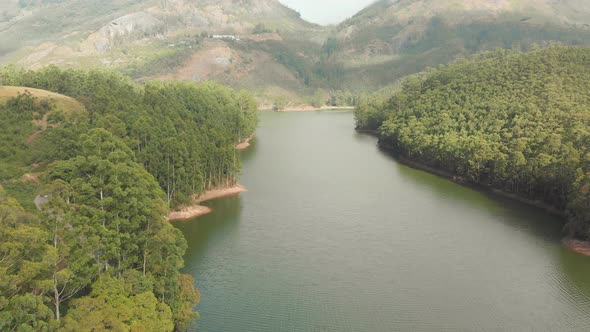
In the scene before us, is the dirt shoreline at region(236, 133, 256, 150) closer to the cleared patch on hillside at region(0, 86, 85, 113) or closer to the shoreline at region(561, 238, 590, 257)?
the cleared patch on hillside at region(0, 86, 85, 113)

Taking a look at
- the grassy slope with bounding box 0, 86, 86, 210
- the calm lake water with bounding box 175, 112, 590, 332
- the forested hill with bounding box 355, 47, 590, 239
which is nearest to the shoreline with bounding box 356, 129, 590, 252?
the forested hill with bounding box 355, 47, 590, 239

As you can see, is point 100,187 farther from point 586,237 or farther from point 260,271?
point 586,237

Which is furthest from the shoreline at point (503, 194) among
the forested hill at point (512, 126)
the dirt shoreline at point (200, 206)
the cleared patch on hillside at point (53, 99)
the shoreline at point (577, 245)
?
the cleared patch on hillside at point (53, 99)

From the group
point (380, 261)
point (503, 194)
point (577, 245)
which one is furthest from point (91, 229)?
point (503, 194)

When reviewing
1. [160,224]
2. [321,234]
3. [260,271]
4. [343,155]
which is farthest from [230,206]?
[343,155]

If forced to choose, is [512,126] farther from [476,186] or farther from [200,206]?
[200,206]

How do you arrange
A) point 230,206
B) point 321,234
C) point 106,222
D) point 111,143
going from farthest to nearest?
point 230,206 → point 321,234 → point 111,143 → point 106,222

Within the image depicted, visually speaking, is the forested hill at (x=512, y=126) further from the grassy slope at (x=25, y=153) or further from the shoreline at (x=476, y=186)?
the grassy slope at (x=25, y=153)
